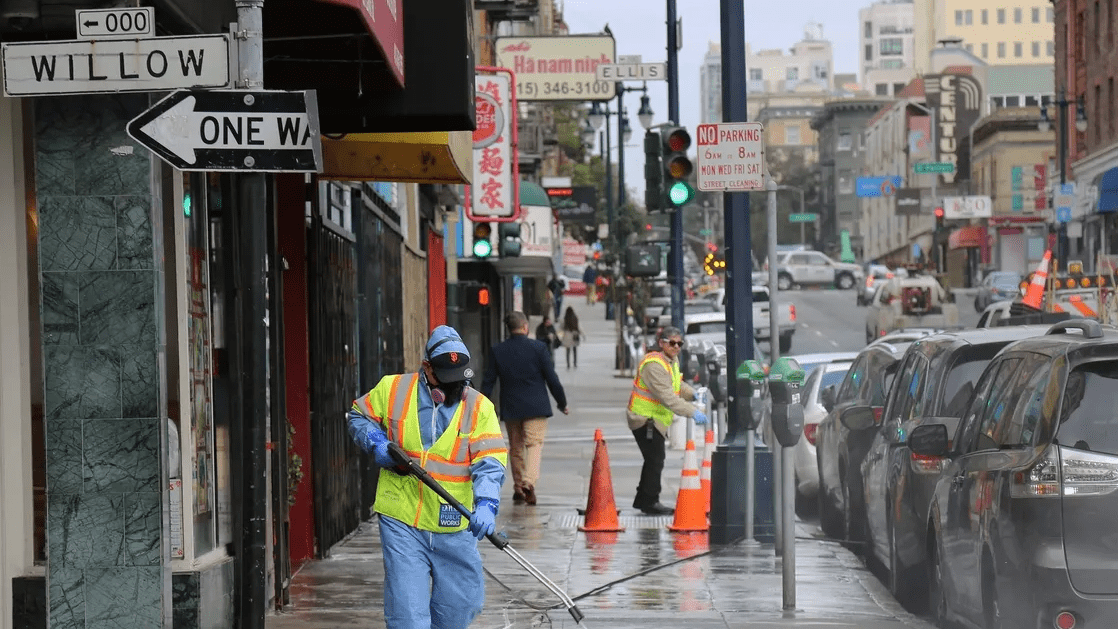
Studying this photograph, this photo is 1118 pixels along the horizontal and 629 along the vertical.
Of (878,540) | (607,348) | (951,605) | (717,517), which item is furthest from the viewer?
(607,348)

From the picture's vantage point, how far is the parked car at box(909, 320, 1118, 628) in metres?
7.66

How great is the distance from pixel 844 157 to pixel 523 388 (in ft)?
407

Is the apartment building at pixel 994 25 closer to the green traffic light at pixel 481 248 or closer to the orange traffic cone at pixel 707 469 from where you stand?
the green traffic light at pixel 481 248

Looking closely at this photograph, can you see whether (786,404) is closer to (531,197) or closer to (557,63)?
(557,63)

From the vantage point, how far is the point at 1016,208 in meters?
85.0

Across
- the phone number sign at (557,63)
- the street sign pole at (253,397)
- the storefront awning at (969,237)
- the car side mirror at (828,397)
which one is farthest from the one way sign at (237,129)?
the storefront awning at (969,237)

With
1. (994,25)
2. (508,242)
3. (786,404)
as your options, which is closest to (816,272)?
(508,242)

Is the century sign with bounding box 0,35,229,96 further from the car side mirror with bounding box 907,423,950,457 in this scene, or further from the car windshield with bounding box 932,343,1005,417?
the car windshield with bounding box 932,343,1005,417

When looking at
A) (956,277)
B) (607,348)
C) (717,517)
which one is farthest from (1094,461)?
(956,277)

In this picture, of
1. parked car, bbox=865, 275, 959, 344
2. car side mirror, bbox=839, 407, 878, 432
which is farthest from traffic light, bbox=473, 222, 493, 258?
parked car, bbox=865, 275, 959, 344

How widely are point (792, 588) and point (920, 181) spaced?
96550mm

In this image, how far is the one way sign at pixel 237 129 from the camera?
6.32m

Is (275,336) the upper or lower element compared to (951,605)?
upper

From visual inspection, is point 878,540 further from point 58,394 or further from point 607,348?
point 607,348
